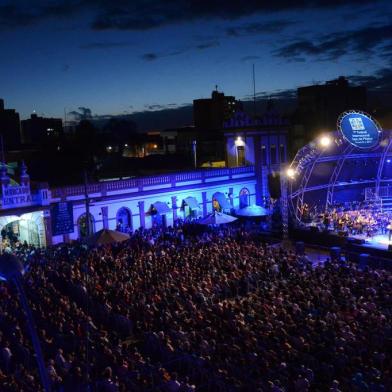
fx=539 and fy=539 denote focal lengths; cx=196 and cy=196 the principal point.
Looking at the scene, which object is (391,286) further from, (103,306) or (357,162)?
(357,162)

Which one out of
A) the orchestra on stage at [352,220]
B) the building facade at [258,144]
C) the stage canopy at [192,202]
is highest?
the building facade at [258,144]

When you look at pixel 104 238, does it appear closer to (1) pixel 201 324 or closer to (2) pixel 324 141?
(1) pixel 201 324

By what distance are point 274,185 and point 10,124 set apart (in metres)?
52.1

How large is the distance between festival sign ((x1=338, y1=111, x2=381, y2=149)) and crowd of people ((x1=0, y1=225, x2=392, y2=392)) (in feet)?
36.4

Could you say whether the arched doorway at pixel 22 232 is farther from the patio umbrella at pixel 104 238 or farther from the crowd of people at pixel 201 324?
the patio umbrella at pixel 104 238

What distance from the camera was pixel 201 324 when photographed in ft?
51.6

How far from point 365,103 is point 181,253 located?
211 ft

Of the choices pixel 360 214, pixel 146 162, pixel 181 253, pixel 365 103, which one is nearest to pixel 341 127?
pixel 360 214

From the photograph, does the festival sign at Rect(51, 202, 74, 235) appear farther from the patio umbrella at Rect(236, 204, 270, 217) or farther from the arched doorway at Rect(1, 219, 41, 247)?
the patio umbrella at Rect(236, 204, 270, 217)

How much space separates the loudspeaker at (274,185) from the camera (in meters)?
38.3

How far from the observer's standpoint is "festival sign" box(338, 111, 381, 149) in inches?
1253

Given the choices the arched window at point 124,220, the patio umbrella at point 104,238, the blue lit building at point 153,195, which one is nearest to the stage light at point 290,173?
the blue lit building at point 153,195

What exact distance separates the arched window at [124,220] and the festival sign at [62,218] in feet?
10.9

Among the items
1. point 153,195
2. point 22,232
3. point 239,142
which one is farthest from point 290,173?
point 22,232
